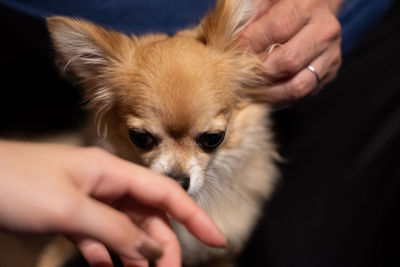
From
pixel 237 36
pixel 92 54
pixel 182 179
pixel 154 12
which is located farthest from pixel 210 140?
pixel 154 12

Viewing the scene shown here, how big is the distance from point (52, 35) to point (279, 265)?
1.00 m

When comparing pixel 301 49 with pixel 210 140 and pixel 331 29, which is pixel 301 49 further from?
pixel 210 140

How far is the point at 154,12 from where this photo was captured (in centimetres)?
125

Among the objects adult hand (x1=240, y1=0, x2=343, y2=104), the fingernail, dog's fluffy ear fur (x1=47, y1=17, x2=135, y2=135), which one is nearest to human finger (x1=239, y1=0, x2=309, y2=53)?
adult hand (x1=240, y1=0, x2=343, y2=104)

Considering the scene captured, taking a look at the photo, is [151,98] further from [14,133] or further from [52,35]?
[14,133]

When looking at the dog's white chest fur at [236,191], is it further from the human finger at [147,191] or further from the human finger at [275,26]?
the human finger at [147,191]

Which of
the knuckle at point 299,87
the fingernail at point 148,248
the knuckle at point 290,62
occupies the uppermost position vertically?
the knuckle at point 290,62

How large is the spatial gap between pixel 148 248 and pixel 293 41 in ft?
2.29

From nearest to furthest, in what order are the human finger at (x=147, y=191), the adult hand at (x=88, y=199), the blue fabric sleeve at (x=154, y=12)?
the adult hand at (x=88, y=199), the human finger at (x=147, y=191), the blue fabric sleeve at (x=154, y=12)

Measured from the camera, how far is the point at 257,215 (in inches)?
52.7

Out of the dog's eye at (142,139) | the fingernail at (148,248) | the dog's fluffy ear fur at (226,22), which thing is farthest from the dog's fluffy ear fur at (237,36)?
the fingernail at (148,248)

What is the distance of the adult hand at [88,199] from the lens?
0.58 meters

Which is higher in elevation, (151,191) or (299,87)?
(299,87)

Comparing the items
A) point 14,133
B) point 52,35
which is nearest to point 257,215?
point 52,35
